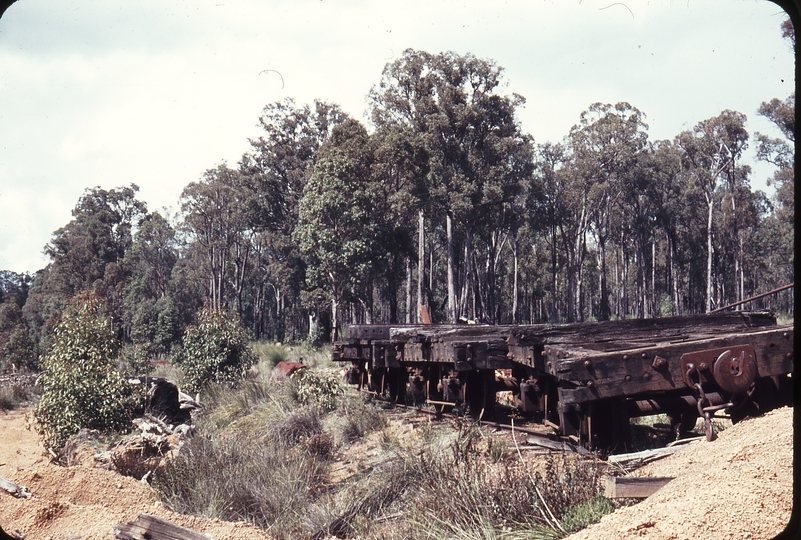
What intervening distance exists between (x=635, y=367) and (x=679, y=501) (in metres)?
1.51

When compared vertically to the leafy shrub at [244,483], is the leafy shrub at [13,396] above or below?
below

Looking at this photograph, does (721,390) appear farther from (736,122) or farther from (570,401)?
(736,122)

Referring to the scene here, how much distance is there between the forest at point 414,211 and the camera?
31.2 metres

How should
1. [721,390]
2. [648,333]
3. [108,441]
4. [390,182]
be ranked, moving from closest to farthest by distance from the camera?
1. [721,390]
2. [648,333]
3. [108,441]
4. [390,182]

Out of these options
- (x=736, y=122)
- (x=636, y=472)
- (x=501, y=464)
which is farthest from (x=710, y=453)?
(x=736, y=122)

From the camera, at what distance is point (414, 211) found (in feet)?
109

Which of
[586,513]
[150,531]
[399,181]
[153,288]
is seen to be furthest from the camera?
[153,288]

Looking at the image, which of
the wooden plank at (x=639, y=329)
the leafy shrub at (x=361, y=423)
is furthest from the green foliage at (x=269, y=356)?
the wooden plank at (x=639, y=329)

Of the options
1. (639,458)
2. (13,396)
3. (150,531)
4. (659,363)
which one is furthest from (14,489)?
(13,396)

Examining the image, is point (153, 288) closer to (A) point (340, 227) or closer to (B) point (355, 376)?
(A) point (340, 227)

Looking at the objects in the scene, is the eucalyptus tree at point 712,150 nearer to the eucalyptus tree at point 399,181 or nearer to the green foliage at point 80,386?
the eucalyptus tree at point 399,181

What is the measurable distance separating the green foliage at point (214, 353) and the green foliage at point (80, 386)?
4837mm

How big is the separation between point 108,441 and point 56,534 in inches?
294

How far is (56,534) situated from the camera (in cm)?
468
